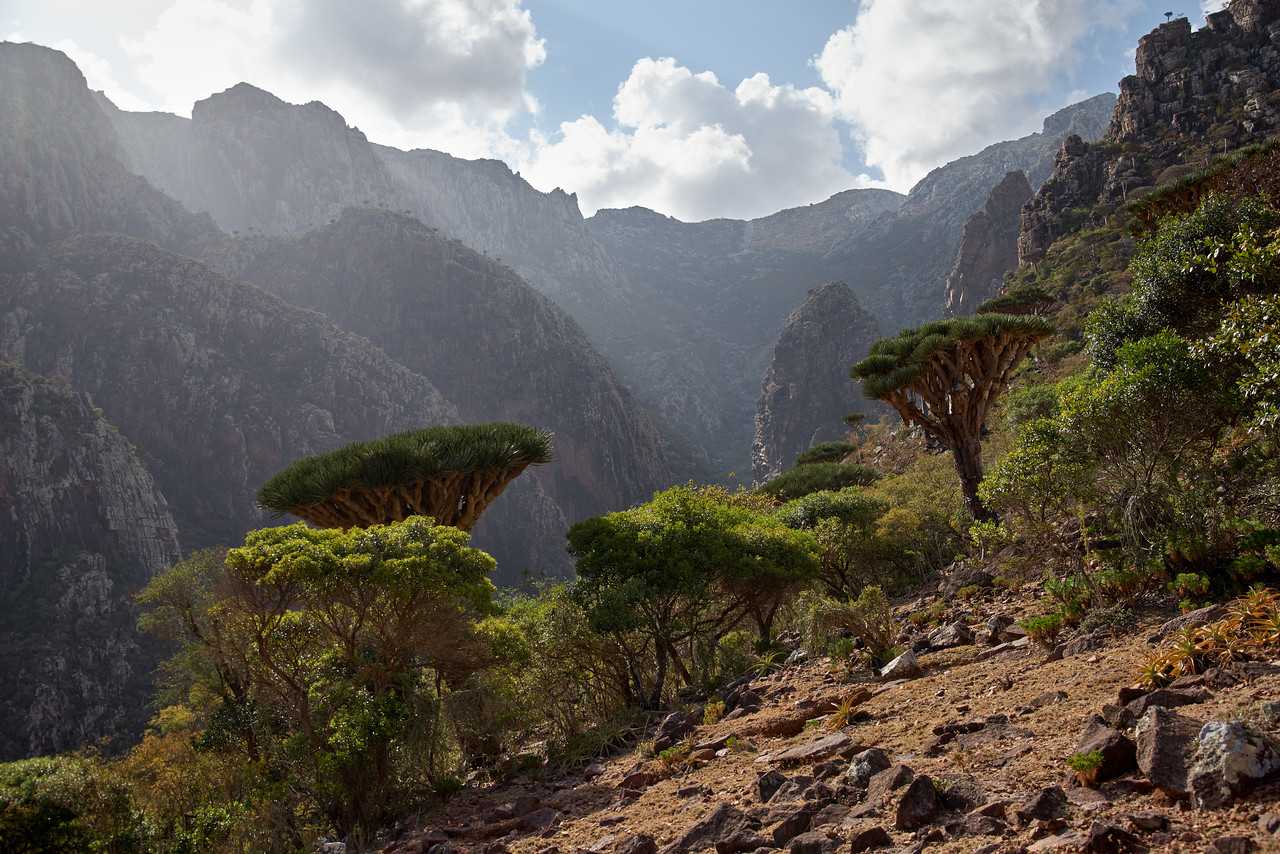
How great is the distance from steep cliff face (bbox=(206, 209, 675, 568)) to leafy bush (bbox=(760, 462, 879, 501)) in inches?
2971

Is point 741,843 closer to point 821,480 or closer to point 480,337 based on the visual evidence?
point 821,480

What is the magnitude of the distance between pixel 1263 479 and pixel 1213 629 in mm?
4754

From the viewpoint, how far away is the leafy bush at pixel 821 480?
44.3 m

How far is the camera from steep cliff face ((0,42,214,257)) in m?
101

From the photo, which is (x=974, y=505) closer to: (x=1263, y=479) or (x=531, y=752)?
(x=1263, y=479)

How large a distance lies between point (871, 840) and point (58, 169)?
453 ft

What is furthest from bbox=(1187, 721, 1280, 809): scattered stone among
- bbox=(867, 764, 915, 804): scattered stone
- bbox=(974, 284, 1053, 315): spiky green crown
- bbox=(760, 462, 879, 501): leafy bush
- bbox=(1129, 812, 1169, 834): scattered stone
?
bbox=(974, 284, 1053, 315): spiky green crown

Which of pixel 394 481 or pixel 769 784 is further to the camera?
pixel 394 481

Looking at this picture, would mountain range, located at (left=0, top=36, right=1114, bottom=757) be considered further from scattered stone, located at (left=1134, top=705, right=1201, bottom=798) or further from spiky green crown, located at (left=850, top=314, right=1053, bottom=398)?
scattered stone, located at (left=1134, top=705, right=1201, bottom=798)

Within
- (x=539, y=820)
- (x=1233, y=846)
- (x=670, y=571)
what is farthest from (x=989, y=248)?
(x=1233, y=846)

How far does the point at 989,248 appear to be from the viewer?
11100 centimetres

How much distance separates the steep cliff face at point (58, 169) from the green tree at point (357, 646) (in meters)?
112

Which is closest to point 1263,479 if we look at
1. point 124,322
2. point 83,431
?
point 83,431

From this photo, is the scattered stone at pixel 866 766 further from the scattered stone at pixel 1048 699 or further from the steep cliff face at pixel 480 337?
the steep cliff face at pixel 480 337
